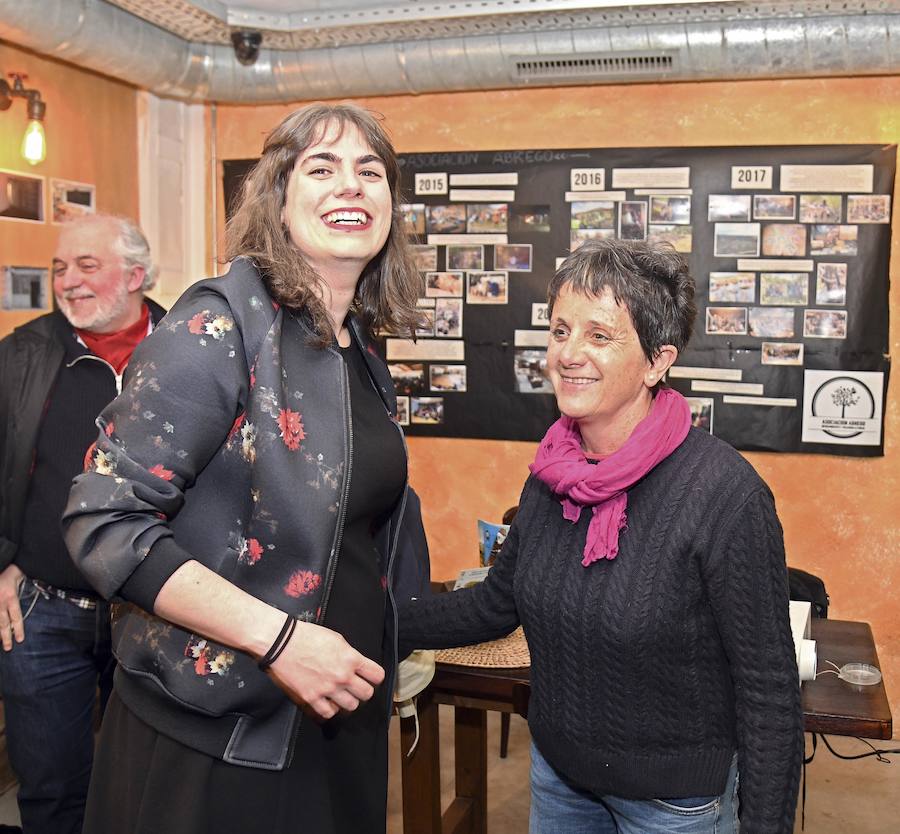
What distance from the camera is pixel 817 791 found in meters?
3.43

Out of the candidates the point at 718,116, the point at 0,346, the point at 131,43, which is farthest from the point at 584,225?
the point at 0,346

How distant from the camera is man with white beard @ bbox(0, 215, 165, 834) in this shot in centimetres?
244

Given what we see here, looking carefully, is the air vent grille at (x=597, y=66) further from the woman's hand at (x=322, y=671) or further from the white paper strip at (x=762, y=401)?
the woman's hand at (x=322, y=671)

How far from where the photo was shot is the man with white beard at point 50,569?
8.01ft

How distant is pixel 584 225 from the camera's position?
402 cm

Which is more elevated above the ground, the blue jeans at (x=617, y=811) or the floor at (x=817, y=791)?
the blue jeans at (x=617, y=811)

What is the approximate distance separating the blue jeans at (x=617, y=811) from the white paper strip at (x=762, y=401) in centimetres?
251

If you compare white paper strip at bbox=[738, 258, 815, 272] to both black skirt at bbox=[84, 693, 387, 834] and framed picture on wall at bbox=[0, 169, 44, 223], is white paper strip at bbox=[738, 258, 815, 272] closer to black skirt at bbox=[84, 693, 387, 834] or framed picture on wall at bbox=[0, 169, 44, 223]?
framed picture on wall at bbox=[0, 169, 44, 223]

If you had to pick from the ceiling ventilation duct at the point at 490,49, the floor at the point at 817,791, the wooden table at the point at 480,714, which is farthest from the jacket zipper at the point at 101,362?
the floor at the point at 817,791

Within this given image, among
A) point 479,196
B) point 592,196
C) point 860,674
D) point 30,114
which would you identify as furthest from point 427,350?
point 860,674

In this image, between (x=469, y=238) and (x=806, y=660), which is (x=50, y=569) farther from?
(x=469, y=238)

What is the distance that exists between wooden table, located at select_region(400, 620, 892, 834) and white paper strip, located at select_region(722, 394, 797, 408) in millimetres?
1562

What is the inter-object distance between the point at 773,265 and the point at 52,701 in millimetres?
3030

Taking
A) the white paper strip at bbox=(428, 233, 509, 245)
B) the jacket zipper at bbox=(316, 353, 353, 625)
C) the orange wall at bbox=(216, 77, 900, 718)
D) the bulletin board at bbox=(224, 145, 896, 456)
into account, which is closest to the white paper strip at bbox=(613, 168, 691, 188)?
the bulletin board at bbox=(224, 145, 896, 456)
